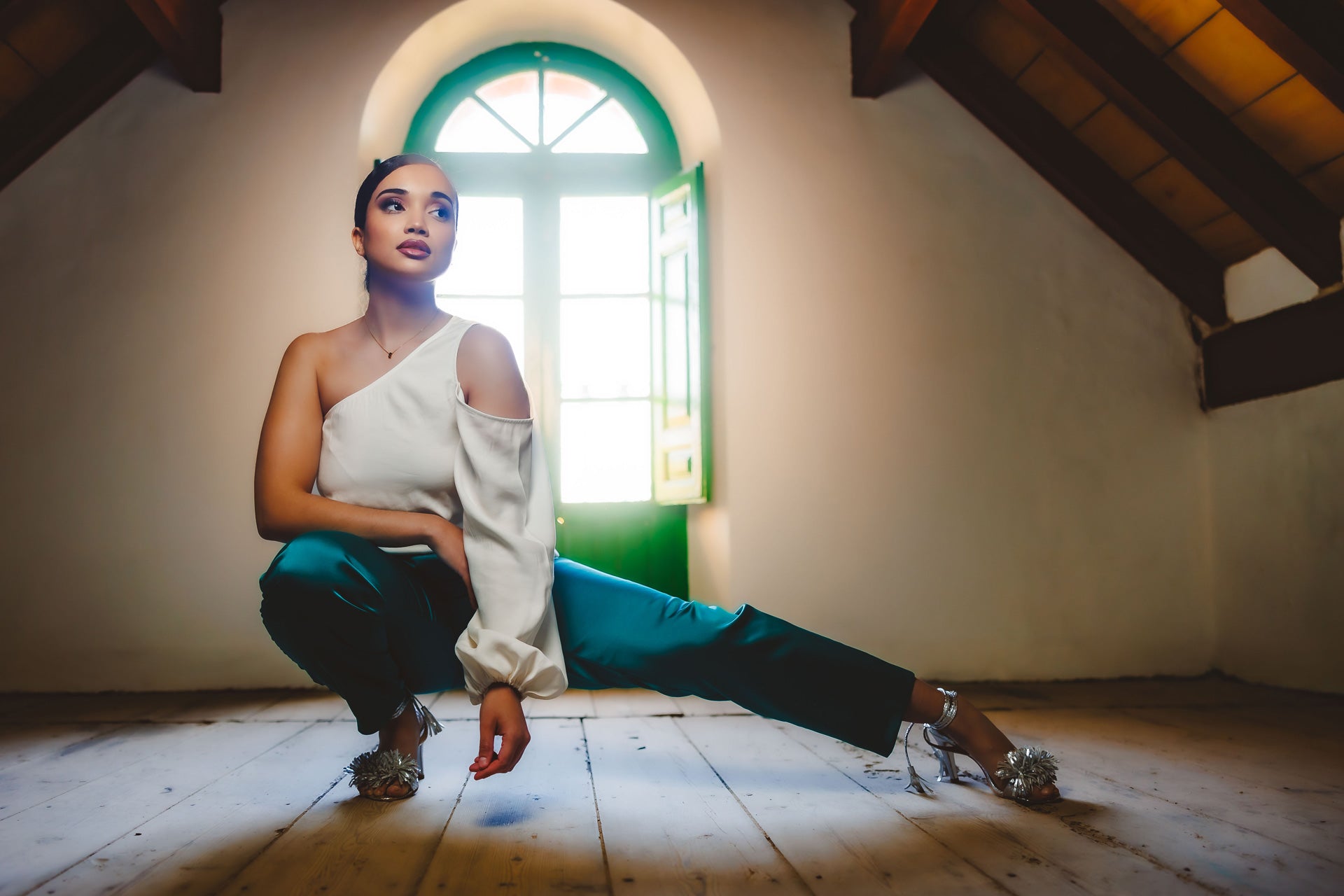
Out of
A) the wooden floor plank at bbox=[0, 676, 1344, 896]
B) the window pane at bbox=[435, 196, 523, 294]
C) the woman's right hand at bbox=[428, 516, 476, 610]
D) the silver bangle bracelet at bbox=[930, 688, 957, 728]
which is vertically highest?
the window pane at bbox=[435, 196, 523, 294]

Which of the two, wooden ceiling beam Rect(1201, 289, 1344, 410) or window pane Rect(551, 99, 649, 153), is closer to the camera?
wooden ceiling beam Rect(1201, 289, 1344, 410)

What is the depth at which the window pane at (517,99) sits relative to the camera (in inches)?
150

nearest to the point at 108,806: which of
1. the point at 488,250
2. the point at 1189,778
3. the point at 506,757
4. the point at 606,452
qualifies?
the point at 506,757

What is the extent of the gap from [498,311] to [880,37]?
1.85 m

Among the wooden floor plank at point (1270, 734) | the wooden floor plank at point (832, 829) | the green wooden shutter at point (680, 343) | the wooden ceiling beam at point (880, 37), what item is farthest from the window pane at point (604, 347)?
the wooden floor plank at point (1270, 734)

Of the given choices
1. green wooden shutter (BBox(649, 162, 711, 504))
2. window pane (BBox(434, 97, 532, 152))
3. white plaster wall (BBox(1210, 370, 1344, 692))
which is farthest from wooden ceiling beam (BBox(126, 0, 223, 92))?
white plaster wall (BBox(1210, 370, 1344, 692))

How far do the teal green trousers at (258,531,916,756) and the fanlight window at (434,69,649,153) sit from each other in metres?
2.84

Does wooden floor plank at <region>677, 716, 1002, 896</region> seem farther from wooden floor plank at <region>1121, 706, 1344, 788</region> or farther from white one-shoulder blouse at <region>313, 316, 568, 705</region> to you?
wooden floor plank at <region>1121, 706, 1344, 788</region>

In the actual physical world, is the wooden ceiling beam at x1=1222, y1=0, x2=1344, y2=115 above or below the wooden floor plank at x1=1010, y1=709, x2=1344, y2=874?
above

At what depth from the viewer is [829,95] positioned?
3.42 meters

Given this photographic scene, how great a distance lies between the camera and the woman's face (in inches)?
54.9

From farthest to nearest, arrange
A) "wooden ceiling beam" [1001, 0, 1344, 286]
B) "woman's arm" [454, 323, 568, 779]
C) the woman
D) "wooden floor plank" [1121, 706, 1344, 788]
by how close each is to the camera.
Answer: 1. "wooden ceiling beam" [1001, 0, 1344, 286]
2. "wooden floor plank" [1121, 706, 1344, 788]
3. the woman
4. "woman's arm" [454, 323, 568, 779]

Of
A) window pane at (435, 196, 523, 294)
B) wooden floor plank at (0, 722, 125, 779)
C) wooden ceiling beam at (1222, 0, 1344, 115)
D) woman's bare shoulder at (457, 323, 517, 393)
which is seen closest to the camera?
woman's bare shoulder at (457, 323, 517, 393)

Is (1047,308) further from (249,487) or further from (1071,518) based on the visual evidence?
(249,487)
